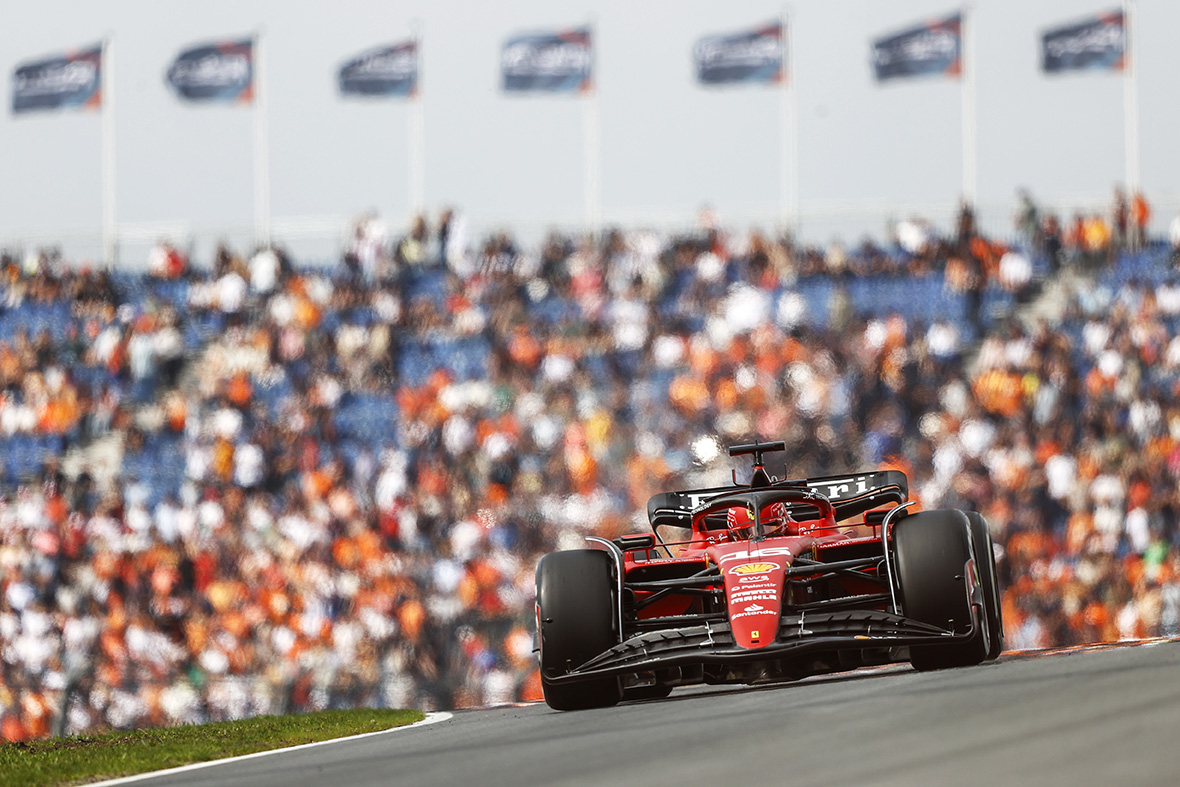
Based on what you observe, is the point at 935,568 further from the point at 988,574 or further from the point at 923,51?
the point at 923,51

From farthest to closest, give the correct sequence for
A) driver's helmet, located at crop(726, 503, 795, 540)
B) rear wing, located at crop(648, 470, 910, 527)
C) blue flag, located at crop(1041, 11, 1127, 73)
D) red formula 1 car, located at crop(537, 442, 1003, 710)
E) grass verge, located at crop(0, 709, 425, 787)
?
blue flag, located at crop(1041, 11, 1127, 73)
rear wing, located at crop(648, 470, 910, 527)
driver's helmet, located at crop(726, 503, 795, 540)
red formula 1 car, located at crop(537, 442, 1003, 710)
grass verge, located at crop(0, 709, 425, 787)

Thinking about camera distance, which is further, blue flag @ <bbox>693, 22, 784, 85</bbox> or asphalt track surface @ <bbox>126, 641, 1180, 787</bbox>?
blue flag @ <bbox>693, 22, 784, 85</bbox>

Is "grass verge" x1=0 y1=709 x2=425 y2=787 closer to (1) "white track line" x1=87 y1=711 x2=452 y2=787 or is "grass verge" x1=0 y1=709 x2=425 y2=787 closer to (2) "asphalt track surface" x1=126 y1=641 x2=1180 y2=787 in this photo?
(1) "white track line" x1=87 y1=711 x2=452 y2=787

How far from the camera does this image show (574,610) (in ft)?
33.1

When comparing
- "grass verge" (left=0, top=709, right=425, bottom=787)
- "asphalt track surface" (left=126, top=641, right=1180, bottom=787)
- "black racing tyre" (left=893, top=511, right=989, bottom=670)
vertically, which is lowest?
"grass verge" (left=0, top=709, right=425, bottom=787)

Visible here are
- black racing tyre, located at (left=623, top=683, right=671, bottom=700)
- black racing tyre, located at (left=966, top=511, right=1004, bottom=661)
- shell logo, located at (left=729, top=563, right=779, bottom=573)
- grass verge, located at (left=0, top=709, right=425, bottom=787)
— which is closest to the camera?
grass verge, located at (left=0, top=709, right=425, bottom=787)

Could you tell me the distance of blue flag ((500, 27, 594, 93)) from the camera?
92.9 feet

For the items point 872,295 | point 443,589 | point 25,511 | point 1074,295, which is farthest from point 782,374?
point 25,511

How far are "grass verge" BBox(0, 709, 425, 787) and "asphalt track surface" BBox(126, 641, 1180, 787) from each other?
0.81m

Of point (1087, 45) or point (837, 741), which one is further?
point (1087, 45)

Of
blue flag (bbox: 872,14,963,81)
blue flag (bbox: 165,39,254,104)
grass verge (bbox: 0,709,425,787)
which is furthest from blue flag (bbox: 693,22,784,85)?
grass verge (bbox: 0,709,425,787)

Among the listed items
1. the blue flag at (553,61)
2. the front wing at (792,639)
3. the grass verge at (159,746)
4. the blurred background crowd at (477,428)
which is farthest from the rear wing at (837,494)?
the blue flag at (553,61)

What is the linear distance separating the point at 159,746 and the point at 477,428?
11.9m

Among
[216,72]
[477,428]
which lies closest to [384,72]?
[216,72]
